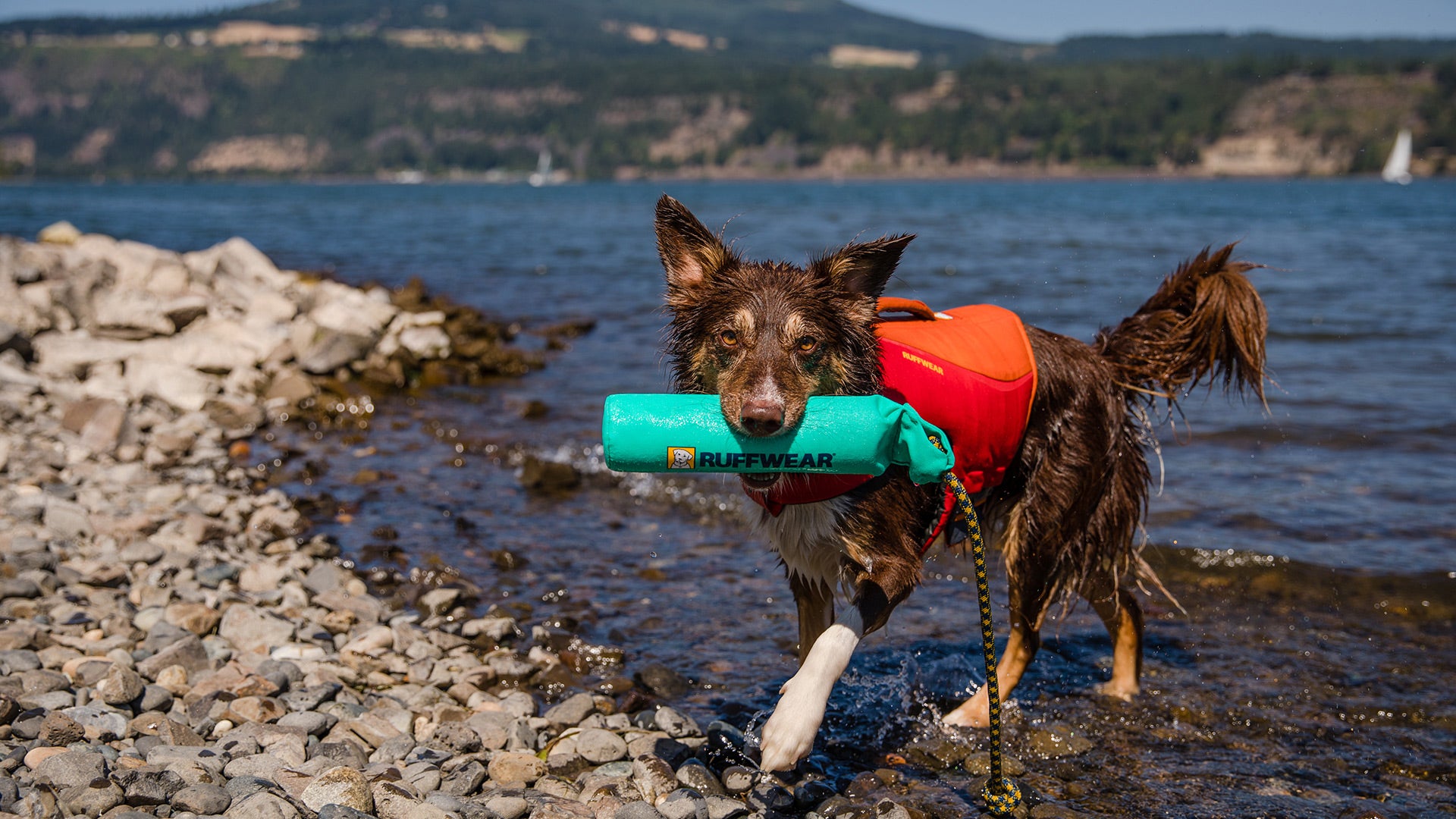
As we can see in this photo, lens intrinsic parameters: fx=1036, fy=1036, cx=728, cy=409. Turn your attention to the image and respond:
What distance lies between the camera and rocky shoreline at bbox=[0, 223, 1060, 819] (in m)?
4.22

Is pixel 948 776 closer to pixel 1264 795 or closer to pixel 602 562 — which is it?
pixel 1264 795

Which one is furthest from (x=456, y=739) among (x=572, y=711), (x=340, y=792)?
(x=340, y=792)

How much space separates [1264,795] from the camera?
479 centimetres

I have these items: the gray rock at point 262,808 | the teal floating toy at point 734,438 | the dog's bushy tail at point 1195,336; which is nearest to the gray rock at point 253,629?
the gray rock at point 262,808

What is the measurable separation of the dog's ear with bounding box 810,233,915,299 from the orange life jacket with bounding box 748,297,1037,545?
27 centimetres

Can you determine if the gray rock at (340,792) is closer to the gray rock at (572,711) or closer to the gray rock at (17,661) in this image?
the gray rock at (572,711)

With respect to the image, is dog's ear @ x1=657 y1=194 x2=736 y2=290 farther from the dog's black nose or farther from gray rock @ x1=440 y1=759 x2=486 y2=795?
gray rock @ x1=440 y1=759 x2=486 y2=795

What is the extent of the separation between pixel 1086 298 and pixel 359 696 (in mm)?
16739

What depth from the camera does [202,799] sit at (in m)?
3.93

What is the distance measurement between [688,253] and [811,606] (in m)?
1.82

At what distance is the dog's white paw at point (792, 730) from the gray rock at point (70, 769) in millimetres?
2590

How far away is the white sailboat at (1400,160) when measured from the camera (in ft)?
306

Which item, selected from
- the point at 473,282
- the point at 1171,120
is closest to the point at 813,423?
the point at 473,282

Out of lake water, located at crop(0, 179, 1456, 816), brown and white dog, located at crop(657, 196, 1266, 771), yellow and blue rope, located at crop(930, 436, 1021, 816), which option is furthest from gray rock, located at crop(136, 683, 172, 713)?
yellow and blue rope, located at crop(930, 436, 1021, 816)
